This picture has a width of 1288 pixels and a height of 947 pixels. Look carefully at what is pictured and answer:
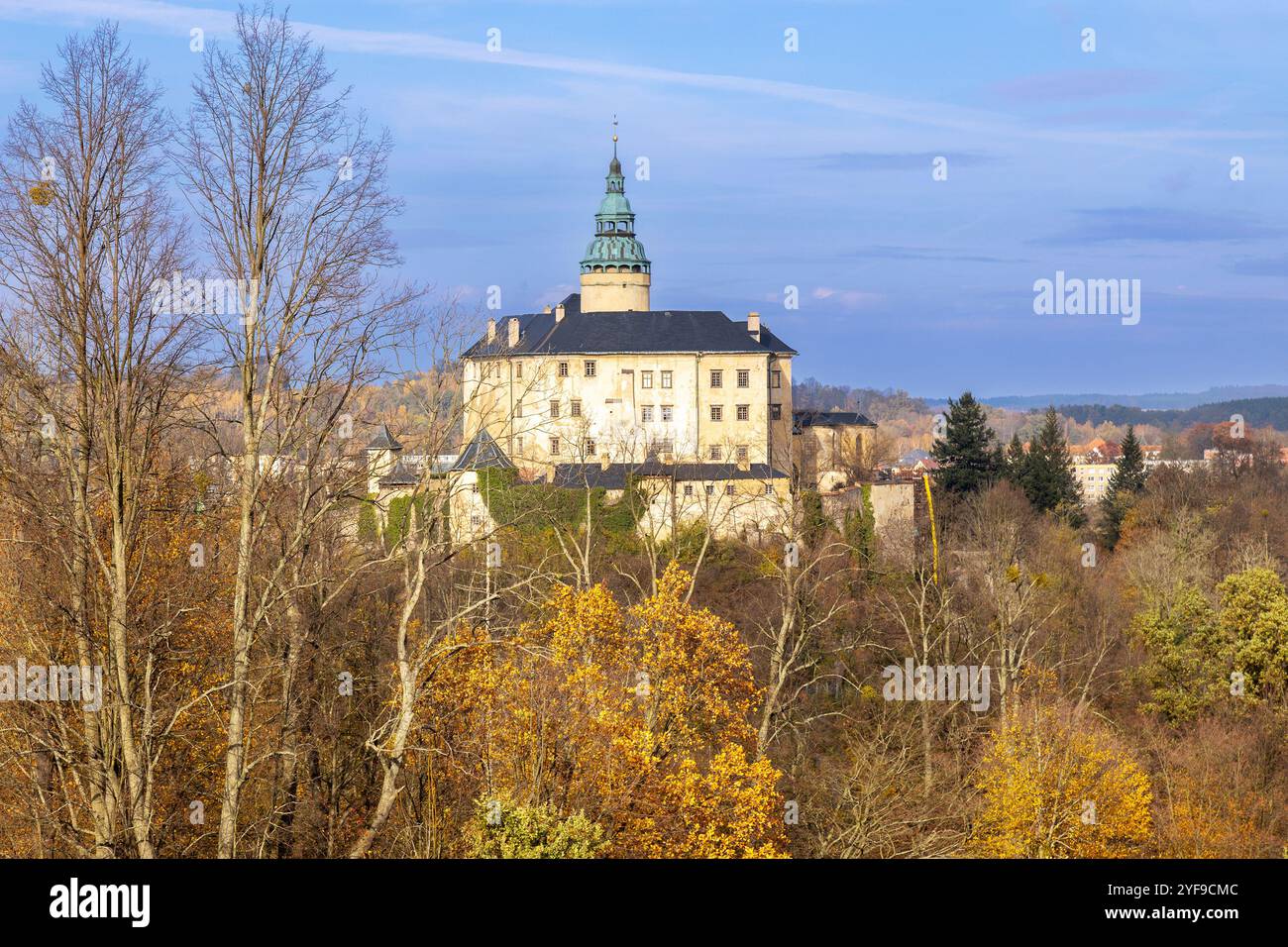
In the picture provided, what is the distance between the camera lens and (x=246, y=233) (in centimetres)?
1759

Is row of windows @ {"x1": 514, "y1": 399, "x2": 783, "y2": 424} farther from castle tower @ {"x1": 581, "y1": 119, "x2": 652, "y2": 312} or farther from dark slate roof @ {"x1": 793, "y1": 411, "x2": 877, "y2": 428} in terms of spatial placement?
castle tower @ {"x1": 581, "y1": 119, "x2": 652, "y2": 312}

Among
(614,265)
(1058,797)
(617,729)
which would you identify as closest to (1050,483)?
(614,265)

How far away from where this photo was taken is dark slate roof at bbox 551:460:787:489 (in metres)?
61.8

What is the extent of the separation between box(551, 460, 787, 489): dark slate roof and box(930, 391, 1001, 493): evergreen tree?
30.3 ft

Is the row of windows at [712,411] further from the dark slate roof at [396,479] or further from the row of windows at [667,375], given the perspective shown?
the dark slate roof at [396,479]

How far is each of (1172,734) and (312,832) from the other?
1092 inches

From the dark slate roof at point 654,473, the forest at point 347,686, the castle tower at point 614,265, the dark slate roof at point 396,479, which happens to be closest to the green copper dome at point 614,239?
the castle tower at point 614,265

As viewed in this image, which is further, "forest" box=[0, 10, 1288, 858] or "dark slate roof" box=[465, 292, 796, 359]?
"dark slate roof" box=[465, 292, 796, 359]

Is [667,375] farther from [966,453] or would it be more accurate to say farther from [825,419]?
[966,453]

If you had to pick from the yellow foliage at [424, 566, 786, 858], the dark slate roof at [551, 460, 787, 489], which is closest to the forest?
the yellow foliage at [424, 566, 786, 858]

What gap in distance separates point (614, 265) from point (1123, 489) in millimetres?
29789

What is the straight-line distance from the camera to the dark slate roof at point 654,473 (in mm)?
61812

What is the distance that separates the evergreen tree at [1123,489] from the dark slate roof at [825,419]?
1292 cm
